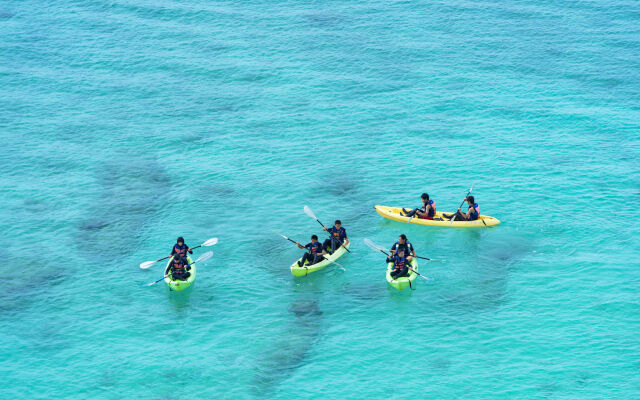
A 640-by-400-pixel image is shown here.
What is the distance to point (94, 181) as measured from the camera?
5166 cm

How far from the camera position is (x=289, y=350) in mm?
35375

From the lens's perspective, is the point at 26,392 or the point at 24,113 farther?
the point at 24,113

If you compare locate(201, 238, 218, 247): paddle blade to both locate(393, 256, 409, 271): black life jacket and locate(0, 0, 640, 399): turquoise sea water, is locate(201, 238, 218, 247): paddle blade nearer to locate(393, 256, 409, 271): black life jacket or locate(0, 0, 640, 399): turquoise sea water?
locate(0, 0, 640, 399): turquoise sea water

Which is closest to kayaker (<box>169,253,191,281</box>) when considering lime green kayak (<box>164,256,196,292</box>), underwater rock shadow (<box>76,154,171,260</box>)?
lime green kayak (<box>164,256,196,292</box>)

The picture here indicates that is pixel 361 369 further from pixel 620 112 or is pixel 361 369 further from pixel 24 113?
pixel 24 113

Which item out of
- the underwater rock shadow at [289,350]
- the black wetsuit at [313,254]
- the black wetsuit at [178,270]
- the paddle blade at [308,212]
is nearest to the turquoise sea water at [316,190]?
the underwater rock shadow at [289,350]

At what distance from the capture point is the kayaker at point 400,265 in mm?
39188

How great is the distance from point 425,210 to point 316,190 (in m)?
8.44

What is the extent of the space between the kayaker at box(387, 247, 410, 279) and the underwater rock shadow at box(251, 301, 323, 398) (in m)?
4.60

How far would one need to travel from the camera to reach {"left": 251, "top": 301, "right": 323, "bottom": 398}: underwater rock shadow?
3356cm

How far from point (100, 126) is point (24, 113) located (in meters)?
7.47

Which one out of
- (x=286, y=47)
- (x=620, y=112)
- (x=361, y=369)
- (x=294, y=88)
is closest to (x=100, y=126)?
(x=294, y=88)

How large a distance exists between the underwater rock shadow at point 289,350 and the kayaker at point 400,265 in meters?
4.60

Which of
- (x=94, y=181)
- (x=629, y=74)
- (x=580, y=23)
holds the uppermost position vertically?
(x=580, y=23)
